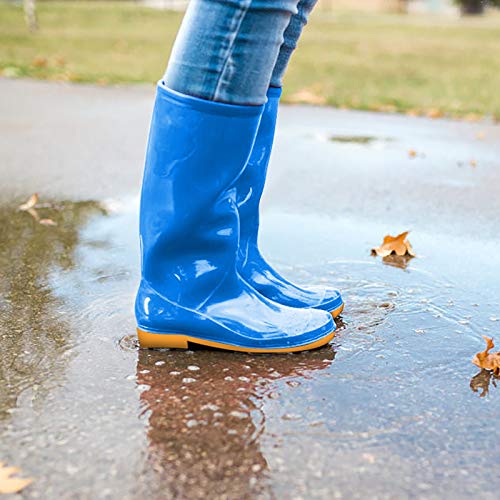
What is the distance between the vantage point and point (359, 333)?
78.5 inches

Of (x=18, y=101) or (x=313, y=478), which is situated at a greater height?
(x=313, y=478)

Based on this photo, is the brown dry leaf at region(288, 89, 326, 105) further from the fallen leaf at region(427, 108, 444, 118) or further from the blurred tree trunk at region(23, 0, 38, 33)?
the blurred tree trunk at region(23, 0, 38, 33)

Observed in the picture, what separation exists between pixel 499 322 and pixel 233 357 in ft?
2.42

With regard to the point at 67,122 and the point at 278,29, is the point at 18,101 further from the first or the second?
the point at 278,29

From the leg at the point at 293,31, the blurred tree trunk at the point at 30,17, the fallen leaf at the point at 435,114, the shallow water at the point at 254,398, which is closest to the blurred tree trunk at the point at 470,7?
the blurred tree trunk at the point at 30,17

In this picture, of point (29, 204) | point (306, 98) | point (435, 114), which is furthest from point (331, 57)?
point (29, 204)

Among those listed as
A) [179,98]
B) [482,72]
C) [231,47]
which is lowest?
[482,72]

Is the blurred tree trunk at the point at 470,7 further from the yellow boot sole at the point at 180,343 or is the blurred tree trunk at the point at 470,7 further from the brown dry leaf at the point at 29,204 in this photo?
the yellow boot sole at the point at 180,343

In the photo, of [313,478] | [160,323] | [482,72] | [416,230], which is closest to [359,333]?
[160,323]

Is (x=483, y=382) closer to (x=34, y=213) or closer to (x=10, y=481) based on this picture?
(x=10, y=481)

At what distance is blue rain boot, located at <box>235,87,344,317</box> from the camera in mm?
1977

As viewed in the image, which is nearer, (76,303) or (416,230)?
(76,303)

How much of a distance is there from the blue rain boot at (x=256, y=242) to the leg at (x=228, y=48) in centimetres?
33

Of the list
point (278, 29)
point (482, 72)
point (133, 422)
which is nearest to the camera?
point (133, 422)
